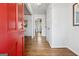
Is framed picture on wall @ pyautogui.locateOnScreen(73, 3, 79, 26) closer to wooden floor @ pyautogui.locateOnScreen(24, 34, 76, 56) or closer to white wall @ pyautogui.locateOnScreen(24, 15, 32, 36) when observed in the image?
wooden floor @ pyautogui.locateOnScreen(24, 34, 76, 56)

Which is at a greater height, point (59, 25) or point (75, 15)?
point (75, 15)

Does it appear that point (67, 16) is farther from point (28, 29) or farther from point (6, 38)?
point (28, 29)

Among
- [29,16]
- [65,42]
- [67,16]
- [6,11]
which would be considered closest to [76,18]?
[67,16]

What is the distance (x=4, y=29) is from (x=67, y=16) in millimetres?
4622

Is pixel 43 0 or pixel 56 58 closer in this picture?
pixel 56 58

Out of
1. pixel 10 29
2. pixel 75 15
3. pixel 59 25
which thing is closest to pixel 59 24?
pixel 59 25

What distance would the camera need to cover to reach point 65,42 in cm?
591

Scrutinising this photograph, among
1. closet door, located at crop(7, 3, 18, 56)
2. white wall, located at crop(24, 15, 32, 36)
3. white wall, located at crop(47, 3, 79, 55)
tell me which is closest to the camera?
closet door, located at crop(7, 3, 18, 56)

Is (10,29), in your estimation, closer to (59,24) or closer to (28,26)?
(59,24)

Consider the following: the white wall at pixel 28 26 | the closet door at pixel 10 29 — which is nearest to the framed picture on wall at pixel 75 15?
the closet door at pixel 10 29

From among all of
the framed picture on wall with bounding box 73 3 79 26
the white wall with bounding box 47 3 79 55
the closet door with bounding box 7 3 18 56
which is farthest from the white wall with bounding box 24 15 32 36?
the closet door with bounding box 7 3 18 56

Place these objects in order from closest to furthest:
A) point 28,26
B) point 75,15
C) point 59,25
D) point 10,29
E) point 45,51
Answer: point 10,29 → point 75,15 → point 45,51 → point 59,25 → point 28,26

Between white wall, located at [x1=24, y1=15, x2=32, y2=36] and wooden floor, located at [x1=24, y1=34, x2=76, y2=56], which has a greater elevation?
white wall, located at [x1=24, y1=15, x2=32, y2=36]

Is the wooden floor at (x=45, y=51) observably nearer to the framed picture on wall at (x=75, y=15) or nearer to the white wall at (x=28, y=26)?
the framed picture on wall at (x=75, y=15)
